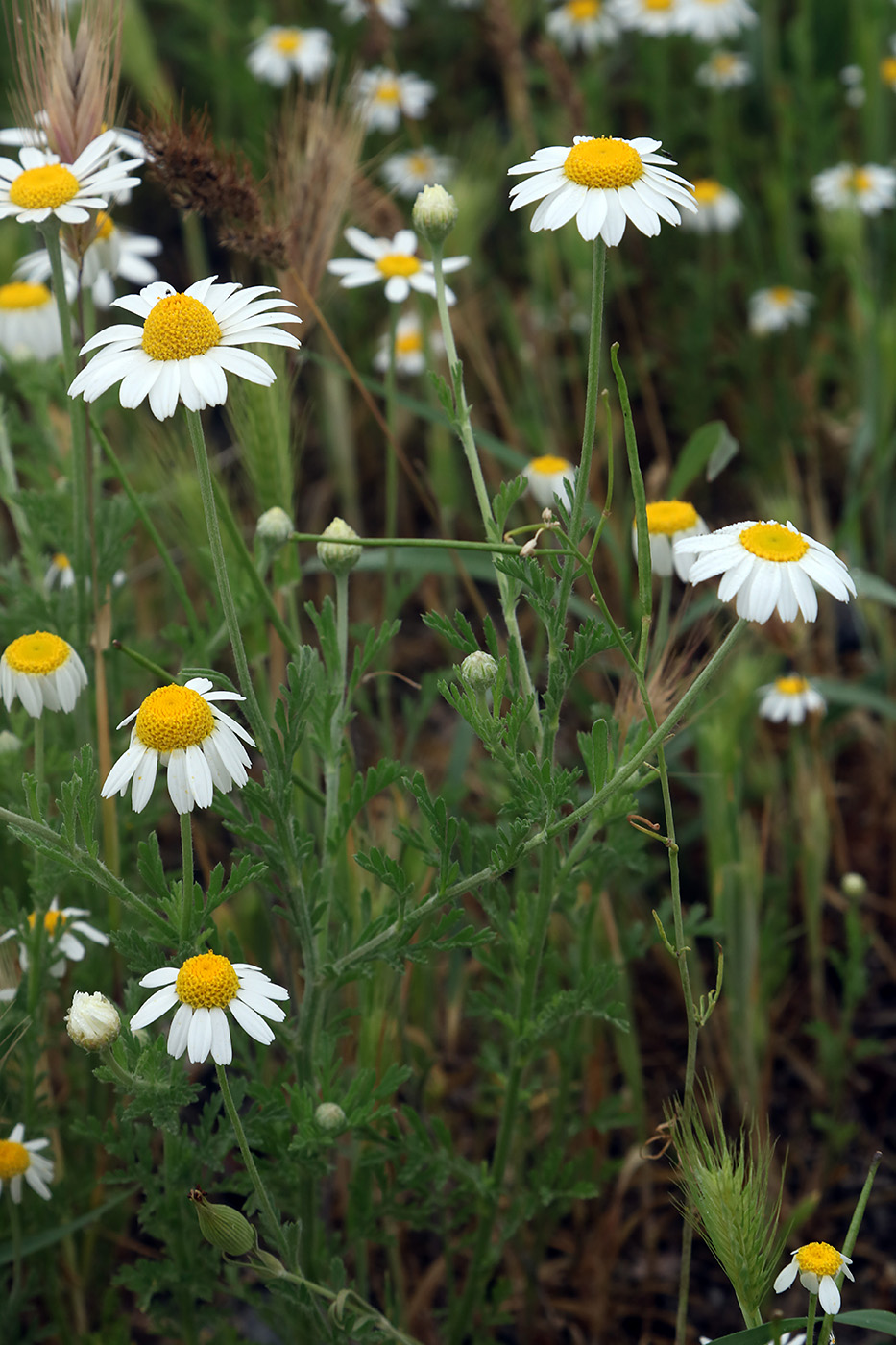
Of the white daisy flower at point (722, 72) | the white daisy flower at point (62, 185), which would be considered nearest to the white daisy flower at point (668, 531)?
the white daisy flower at point (62, 185)

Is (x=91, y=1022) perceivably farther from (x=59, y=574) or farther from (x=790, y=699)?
(x=790, y=699)

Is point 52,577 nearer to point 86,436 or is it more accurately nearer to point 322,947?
point 86,436

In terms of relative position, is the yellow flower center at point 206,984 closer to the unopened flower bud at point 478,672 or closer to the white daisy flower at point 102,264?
the unopened flower bud at point 478,672

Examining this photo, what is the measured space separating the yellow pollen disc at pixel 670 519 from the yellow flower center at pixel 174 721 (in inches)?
25.6

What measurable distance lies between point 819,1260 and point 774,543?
1.92ft

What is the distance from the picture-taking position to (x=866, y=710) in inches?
92.7

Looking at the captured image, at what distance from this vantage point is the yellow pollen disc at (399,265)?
1777 millimetres

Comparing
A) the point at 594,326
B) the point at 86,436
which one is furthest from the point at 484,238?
the point at 594,326

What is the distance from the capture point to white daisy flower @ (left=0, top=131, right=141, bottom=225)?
1218 millimetres

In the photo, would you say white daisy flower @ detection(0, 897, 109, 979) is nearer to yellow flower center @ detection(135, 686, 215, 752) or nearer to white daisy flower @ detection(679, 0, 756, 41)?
yellow flower center @ detection(135, 686, 215, 752)

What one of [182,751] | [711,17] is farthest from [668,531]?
[711,17]

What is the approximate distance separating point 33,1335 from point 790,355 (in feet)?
8.51

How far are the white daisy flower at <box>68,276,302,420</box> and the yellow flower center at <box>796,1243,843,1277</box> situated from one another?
2.70 feet

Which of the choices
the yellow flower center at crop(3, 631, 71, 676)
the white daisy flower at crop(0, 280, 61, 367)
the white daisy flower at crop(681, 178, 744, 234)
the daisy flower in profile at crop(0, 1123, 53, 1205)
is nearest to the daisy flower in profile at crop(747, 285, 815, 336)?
the white daisy flower at crop(681, 178, 744, 234)
